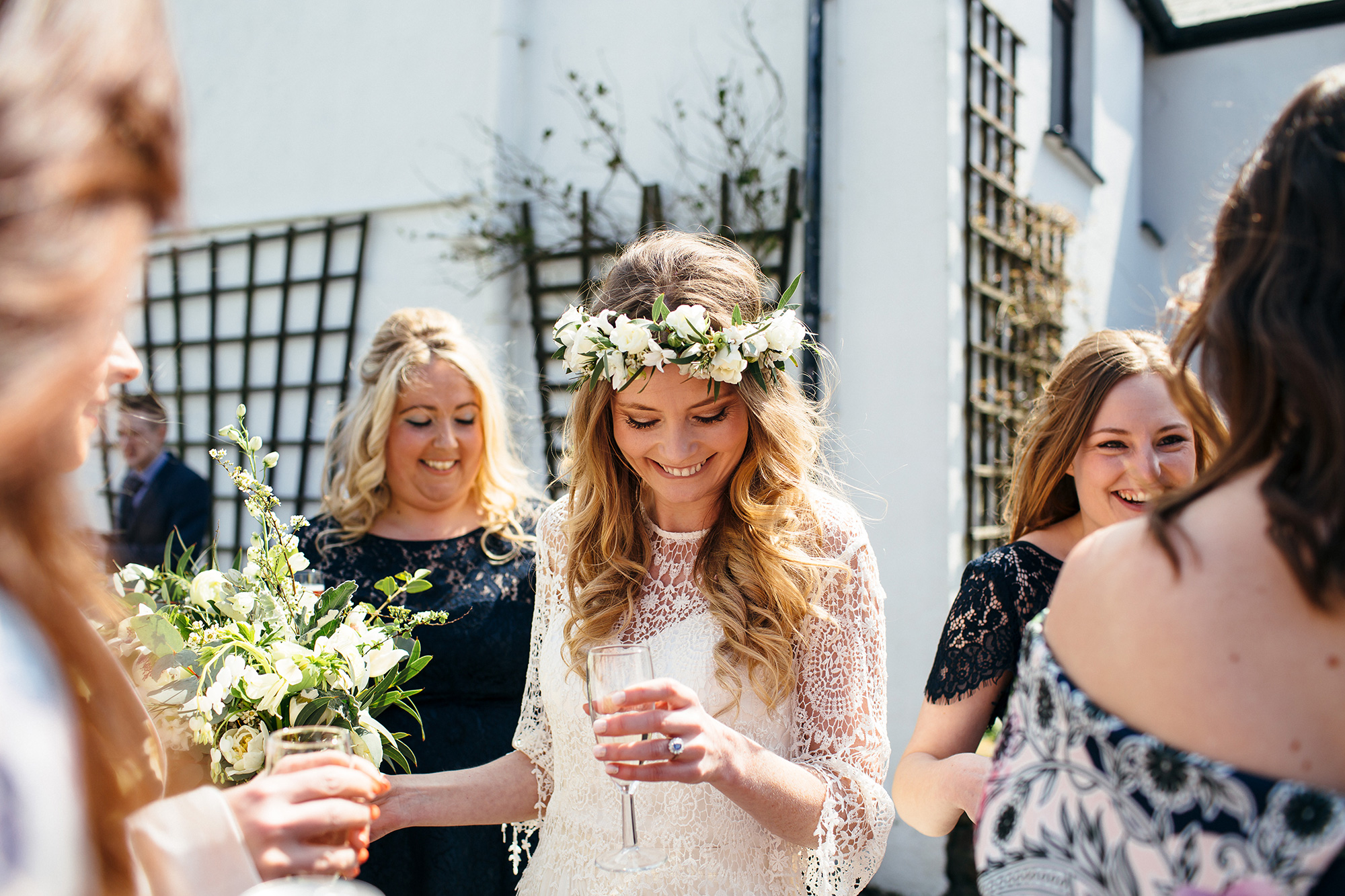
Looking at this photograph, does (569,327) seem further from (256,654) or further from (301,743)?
(301,743)

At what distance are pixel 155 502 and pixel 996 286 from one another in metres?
5.07

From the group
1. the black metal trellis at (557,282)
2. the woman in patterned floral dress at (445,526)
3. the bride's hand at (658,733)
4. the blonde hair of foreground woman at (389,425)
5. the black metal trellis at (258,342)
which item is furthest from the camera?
the black metal trellis at (258,342)

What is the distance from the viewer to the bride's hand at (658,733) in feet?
5.08

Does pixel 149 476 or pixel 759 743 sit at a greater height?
pixel 149 476

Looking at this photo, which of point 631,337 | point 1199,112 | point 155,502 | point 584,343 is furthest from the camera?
point 1199,112

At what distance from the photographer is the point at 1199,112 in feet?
30.0

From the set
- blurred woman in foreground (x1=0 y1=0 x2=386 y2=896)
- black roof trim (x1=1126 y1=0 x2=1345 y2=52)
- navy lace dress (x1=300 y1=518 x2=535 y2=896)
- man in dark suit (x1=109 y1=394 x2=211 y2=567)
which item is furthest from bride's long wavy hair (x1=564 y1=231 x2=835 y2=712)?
black roof trim (x1=1126 y1=0 x2=1345 y2=52)

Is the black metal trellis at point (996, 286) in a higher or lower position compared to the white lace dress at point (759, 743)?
higher

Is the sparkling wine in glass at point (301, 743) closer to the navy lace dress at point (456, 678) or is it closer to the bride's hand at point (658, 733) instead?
the bride's hand at point (658, 733)

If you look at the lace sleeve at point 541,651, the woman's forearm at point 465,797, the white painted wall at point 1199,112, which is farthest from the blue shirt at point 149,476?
the white painted wall at point 1199,112

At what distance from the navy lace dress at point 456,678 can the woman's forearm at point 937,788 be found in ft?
4.27

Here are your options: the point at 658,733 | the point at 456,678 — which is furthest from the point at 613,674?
the point at 456,678

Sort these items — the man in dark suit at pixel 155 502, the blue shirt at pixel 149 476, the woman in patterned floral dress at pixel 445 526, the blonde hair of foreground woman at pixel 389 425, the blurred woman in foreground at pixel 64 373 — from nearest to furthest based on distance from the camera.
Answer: the blurred woman in foreground at pixel 64 373
the woman in patterned floral dress at pixel 445 526
the blonde hair of foreground woman at pixel 389 425
the man in dark suit at pixel 155 502
the blue shirt at pixel 149 476

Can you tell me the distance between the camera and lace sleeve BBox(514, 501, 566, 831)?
229cm
